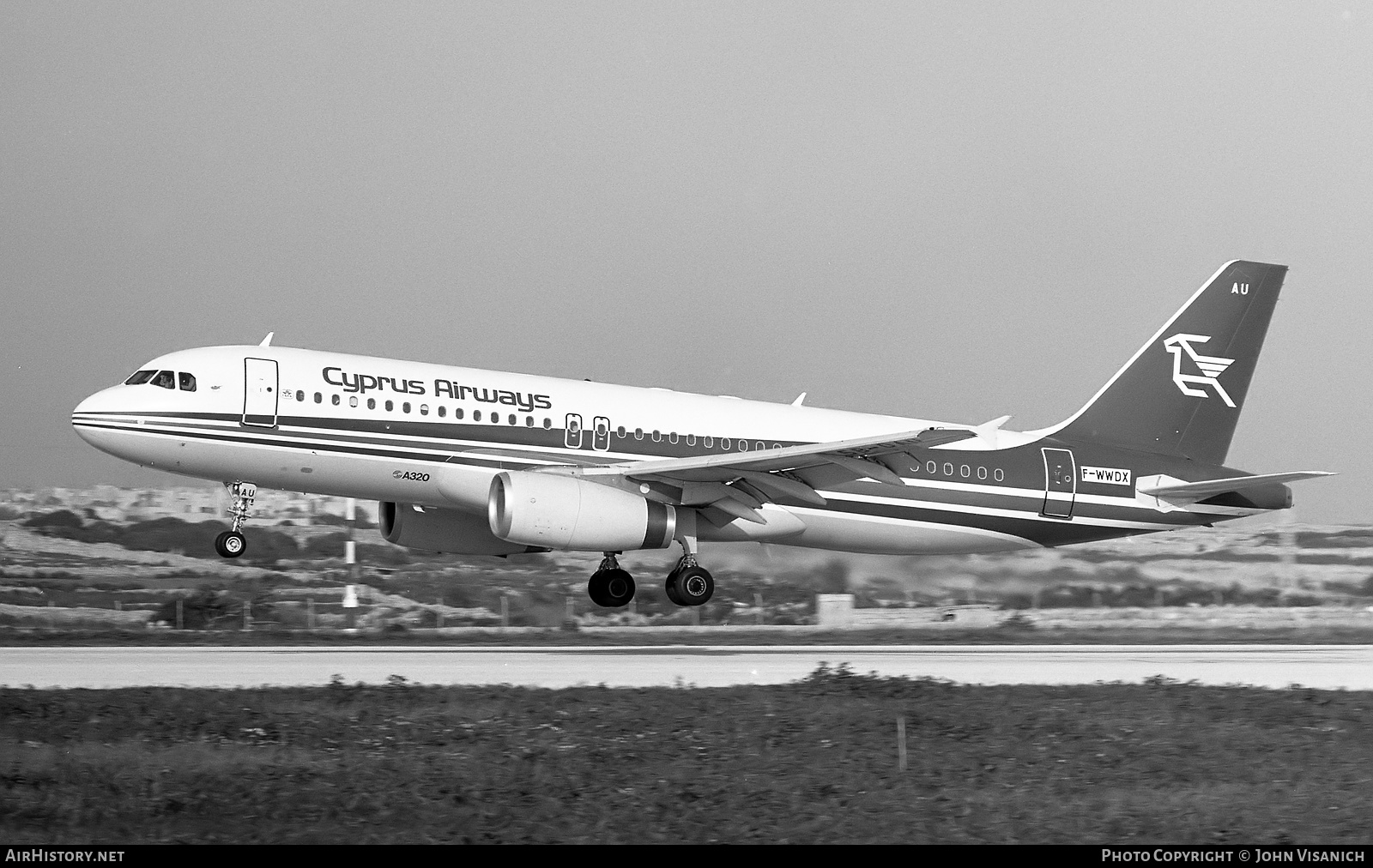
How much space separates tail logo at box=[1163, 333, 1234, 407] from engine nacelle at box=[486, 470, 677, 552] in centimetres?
1199

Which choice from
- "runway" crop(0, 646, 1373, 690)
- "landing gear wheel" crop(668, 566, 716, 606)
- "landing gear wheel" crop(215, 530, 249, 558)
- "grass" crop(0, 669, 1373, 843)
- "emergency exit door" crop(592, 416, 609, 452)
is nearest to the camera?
"grass" crop(0, 669, 1373, 843)

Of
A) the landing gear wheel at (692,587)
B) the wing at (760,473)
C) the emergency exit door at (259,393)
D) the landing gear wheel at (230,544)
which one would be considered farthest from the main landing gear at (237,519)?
the landing gear wheel at (692,587)

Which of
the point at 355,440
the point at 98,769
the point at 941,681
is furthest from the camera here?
the point at 355,440

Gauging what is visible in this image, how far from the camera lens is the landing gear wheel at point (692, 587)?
25938mm

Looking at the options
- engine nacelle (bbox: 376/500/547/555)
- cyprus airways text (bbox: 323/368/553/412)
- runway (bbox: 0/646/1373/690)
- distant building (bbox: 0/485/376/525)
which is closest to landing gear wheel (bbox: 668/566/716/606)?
runway (bbox: 0/646/1373/690)

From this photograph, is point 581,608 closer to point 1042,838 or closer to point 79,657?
point 79,657

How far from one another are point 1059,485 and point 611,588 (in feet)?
29.2

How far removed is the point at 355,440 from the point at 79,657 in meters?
5.34

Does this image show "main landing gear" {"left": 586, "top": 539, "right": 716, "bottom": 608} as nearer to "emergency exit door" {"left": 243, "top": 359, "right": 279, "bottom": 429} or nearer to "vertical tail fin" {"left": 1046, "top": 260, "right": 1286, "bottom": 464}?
"emergency exit door" {"left": 243, "top": 359, "right": 279, "bottom": 429}

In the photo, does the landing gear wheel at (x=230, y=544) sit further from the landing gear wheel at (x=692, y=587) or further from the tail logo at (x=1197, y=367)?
the tail logo at (x=1197, y=367)

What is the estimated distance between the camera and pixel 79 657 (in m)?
22.2

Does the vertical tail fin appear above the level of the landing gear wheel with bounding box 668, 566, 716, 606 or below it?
above

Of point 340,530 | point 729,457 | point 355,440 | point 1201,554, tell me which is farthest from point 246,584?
point 1201,554

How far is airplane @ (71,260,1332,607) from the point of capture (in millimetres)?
23672
